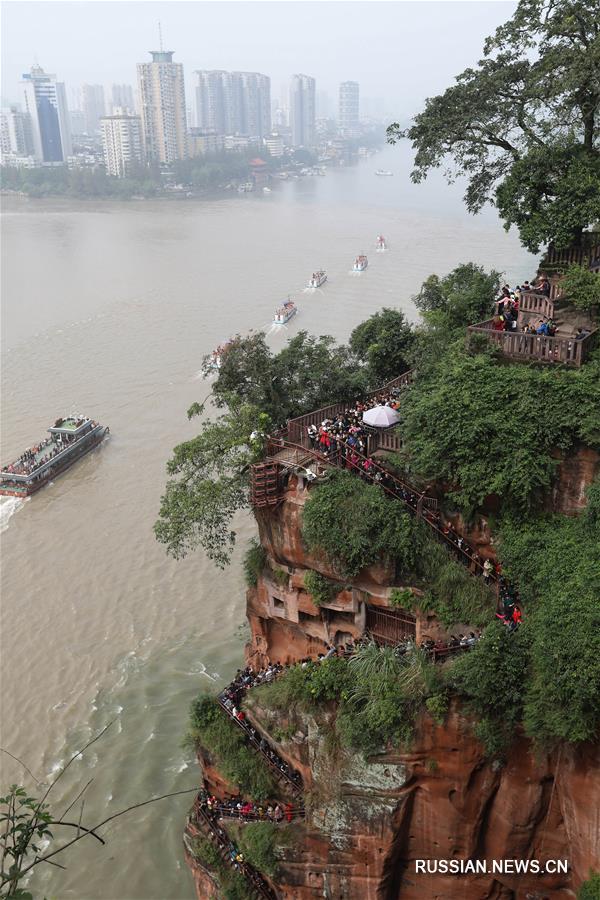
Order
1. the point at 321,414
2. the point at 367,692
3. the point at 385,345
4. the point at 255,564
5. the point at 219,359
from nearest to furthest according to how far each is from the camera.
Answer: the point at 367,692
the point at 255,564
the point at 321,414
the point at 385,345
the point at 219,359

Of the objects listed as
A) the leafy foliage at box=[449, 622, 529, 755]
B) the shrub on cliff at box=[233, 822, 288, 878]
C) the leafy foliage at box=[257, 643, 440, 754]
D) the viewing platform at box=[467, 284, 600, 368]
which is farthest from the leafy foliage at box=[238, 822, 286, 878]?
the viewing platform at box=[467, 284, 600, 368]

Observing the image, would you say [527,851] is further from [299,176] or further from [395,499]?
[299,176]

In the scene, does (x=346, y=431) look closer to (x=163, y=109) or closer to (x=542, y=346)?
(x=542, y=346)

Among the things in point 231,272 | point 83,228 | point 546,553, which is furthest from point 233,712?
point 83,228

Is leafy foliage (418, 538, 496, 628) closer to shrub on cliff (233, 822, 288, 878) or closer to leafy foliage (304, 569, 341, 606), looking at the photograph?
leafy foliage (304, 569, 341, 606)

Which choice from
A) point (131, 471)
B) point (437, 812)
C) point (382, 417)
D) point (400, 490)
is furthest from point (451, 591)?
point (131, 471)

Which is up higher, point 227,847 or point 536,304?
point 536,304
